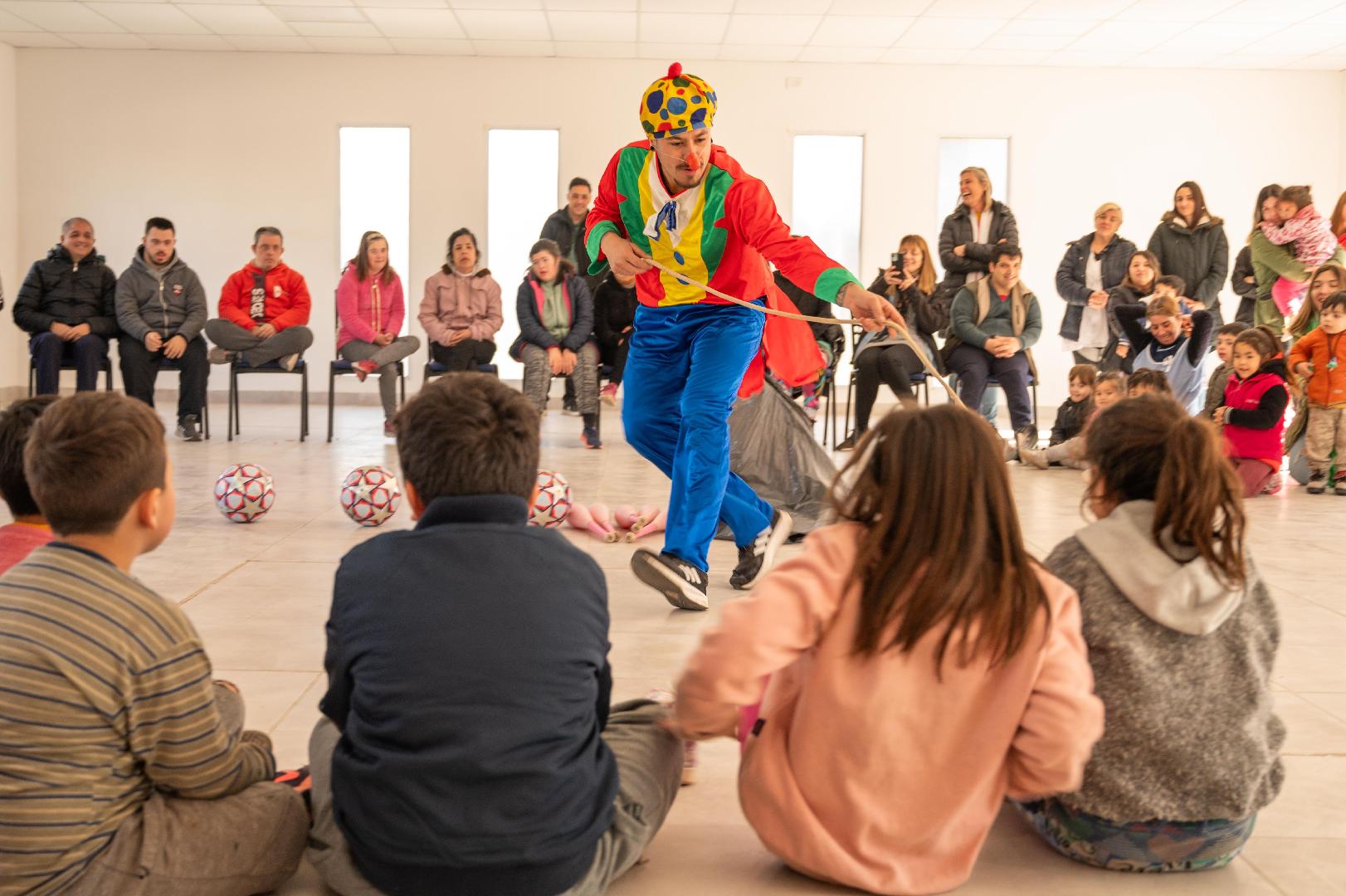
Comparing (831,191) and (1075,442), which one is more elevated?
(831,191)

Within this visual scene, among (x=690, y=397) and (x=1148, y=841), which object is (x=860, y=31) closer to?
(x=690, y=397)

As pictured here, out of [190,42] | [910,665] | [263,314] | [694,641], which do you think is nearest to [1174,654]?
[910,665]

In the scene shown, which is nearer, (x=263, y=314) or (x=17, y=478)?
(x=17, y=478)

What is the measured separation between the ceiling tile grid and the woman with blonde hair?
6.36 feet

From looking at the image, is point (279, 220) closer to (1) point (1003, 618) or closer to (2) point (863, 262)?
(2) point (863, 262)

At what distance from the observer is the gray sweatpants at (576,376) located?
798cm

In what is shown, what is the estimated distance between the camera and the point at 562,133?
455 inches

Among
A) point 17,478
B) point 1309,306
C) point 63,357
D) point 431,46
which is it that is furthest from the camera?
point 431,46

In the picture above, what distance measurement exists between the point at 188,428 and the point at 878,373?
4207 mm

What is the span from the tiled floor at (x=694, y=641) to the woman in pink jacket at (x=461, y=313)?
1.46 metres

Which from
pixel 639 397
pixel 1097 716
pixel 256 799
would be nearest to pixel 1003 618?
pixel 1097 716

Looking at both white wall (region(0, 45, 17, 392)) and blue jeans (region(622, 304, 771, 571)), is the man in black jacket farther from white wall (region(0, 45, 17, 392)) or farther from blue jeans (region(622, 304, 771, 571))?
blue jeans (region(622, 304, 771, 571))

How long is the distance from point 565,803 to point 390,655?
0.29 m

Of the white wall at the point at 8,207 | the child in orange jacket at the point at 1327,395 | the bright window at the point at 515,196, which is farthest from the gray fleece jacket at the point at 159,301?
the child in orange jacket at the point at 1327,395
